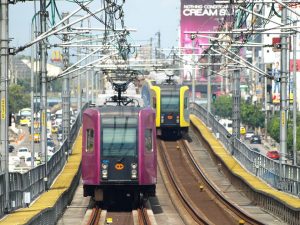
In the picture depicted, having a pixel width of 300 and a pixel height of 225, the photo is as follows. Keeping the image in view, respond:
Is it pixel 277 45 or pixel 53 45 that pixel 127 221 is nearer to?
pixel 277 45

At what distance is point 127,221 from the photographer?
34.0 metres

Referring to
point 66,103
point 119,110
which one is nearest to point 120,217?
point 119,110

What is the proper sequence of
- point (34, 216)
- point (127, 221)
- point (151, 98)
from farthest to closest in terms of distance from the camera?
point (151, 98) → point (127, 221) → point (34, 216)

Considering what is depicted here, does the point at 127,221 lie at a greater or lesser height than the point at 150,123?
lesser

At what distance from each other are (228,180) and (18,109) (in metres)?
140

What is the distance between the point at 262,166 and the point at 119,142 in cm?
1028

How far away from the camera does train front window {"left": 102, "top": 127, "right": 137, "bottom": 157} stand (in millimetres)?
35219

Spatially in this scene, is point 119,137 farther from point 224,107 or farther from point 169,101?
point 224,107

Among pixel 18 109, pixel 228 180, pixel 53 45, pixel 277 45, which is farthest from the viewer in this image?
pixel 18 109

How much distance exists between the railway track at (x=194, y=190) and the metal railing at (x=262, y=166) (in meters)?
1.86

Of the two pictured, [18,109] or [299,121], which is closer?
[299,121]

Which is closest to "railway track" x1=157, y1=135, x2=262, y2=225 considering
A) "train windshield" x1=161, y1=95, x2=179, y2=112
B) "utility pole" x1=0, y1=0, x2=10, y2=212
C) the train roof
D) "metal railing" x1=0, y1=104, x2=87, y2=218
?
"train windshield" x1=161, y1=95, x2=179, y2=112

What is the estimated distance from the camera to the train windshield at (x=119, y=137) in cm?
3525

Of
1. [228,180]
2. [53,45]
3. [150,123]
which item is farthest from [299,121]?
[150,123]
